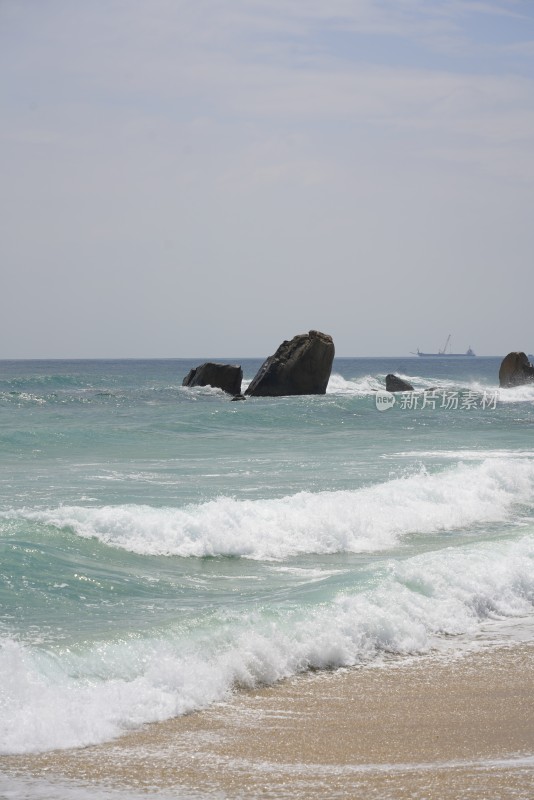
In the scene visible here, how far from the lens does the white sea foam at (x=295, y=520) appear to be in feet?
40.2

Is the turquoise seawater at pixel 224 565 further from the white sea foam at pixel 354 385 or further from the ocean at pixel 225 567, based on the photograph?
the white sea foam at pixel 354 385

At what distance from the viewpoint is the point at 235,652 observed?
7.43 metres

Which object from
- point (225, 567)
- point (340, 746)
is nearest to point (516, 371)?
point (225, 567)

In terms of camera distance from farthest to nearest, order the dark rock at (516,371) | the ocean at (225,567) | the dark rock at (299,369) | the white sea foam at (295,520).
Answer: the dark rock at (516,371), the dark rock at (299,369), the white sea foam at (295,520), the ocean at (225,567)

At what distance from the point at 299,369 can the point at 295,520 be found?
30316 mm

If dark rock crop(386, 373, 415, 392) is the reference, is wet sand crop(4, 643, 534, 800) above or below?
below

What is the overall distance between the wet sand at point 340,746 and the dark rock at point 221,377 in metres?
38.0

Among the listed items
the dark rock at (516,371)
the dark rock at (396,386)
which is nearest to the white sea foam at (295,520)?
the dark rock at (396,386)

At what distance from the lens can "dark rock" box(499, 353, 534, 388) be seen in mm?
54375

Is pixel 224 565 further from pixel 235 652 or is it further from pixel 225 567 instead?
pixel 235 652

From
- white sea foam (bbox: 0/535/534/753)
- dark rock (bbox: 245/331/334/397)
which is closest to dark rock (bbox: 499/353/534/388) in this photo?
dark rock (bbox: 245/331/334/397)

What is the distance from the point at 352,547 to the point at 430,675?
538 centimetres

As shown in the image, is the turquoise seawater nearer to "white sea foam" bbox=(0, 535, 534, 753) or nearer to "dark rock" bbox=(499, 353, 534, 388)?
"white sea foam" bbox=(0, 535, 534, 753)

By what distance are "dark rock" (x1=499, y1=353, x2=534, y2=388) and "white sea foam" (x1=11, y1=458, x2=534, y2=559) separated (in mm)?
38697
